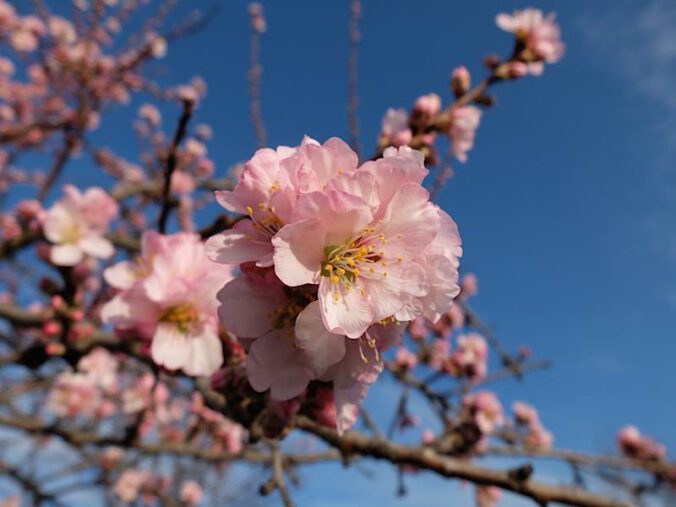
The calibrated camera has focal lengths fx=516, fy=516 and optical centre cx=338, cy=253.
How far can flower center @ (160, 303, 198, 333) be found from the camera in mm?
1327

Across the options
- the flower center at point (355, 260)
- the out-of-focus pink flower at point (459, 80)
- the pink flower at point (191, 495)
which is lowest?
the flower center at point (355, 260)

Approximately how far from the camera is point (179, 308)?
1.35 metres

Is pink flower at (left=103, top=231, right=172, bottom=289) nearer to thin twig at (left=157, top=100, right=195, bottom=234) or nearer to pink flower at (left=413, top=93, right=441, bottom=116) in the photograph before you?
thin twig at (left=157, top=100, right=195, bottom=234)

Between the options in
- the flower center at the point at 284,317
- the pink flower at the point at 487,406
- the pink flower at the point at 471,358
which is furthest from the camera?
the pink flower at the point at 471,358

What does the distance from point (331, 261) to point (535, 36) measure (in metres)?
2.30

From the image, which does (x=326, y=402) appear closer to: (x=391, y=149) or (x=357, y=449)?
(x=391, y=149)

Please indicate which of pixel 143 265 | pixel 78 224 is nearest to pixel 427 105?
pixel 143 265

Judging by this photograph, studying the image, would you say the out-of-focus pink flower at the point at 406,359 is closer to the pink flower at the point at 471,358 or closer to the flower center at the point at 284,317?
the pink flower at the point at 471,358

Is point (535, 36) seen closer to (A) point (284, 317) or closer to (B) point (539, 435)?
(A) point (284, 317)

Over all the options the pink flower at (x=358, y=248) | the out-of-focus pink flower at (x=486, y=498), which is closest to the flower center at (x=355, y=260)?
the pink flower at (x=358, y=248)

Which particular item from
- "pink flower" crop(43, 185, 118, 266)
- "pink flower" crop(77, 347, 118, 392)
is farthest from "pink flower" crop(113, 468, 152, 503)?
"pink flower" crop(43, 185, 118, 266)

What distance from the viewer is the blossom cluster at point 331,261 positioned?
2.41 feet

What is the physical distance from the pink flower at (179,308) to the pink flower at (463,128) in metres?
1.40

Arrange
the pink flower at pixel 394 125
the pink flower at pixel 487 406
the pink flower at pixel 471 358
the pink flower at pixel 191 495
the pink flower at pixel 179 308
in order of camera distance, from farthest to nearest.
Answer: the pink flower at pixel 191 495 < the pink flower at pixel 471 358 < the pink flower at pixel 487 406 < the pink flower at pixel 394 125 < the pink flower at pixel 179 308
